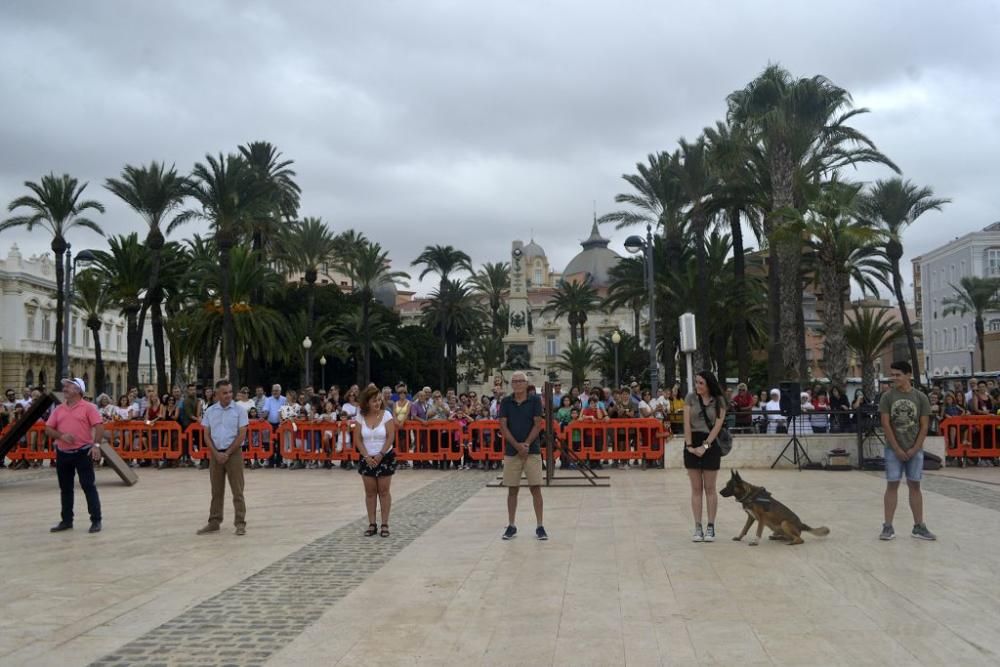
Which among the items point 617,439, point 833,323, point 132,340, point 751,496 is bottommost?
point 751,496

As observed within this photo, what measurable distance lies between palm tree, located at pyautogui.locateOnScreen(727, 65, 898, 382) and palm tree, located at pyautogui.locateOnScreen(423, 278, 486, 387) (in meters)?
39.3

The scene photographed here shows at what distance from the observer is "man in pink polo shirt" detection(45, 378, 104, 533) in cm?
1059

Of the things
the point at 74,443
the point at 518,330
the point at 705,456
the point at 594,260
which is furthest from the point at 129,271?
the point at 594,260

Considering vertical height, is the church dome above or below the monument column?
above

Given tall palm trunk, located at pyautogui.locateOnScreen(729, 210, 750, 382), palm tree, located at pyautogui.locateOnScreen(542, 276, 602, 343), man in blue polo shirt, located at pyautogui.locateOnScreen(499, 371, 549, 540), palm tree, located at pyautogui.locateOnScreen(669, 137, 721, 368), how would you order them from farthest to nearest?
palm tree, located at pyautogui.locateOnScreen(542, 276, 602, 343), tall palm trunk, located at pyautogui.locateOnScreen(729, 210, 750, 382), palm tree, located at pyautogui.locateOnScreen(669, 137, 721, 368), man in blue polo shirt, located at pyautogui.locateOnScreen(499, 371, 549, 540)


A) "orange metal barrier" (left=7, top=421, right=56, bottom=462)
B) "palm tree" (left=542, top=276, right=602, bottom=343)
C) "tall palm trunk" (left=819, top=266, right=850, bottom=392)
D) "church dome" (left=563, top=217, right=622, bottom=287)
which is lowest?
"orange metal barrier" (left=7, top=421, right=56, bottom=462)

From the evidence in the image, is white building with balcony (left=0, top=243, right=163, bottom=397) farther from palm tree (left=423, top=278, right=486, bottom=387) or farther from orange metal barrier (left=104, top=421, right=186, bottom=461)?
orange metal barrier (left=104, top=421, right=186, bottom=461)

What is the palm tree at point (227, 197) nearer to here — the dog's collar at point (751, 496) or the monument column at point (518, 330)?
the monument column at point (518, 330)

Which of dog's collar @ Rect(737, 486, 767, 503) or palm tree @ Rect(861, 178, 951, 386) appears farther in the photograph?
palm tree @ Rect(861, 178, 951, 386)

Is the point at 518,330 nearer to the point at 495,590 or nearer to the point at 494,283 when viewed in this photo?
the point at 494,283

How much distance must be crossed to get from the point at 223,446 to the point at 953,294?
7668 centimetres

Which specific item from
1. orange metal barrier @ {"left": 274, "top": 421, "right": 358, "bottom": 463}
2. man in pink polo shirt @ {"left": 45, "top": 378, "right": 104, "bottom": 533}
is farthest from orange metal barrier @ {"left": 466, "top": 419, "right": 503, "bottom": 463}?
man in pink polo shirt @ {"left": 45, "top": 378, "right": 104, "bottom": 533}

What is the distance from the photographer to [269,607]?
6777 millimetres

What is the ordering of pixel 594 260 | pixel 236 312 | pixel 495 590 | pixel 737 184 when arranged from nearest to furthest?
pixel 495 590 → pixel 737 184 → pixel 236 312 → pixel 594 260
